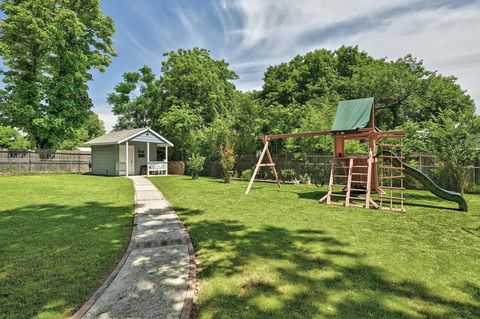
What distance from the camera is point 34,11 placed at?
20.3 meters

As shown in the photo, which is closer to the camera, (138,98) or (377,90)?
(377,90)

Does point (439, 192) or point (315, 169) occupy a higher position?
point (315, 169)

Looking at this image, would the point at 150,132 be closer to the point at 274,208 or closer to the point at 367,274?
the point at 274,208

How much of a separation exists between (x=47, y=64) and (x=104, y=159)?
9043 millimetres

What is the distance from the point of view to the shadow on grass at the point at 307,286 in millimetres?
2520

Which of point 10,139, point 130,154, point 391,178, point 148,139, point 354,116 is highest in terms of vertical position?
point 10,139

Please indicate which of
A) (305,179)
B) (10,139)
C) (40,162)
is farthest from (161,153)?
(10,139)

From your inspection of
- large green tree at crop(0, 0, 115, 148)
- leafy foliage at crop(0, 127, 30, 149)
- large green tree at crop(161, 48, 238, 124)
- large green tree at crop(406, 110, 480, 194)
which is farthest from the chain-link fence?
leafy foliage at crop(0, 127, 30, 149)

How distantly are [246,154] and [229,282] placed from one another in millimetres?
16519

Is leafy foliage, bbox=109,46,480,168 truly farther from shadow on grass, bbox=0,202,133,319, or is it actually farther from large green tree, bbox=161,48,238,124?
shadow on grass, bbox=0,202,133,319

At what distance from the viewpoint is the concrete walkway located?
254 centimetres

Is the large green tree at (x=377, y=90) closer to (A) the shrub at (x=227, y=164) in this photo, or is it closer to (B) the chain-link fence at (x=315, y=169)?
(B) the chain-link fence at (x=315, y=169)

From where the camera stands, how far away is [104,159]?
22953mm

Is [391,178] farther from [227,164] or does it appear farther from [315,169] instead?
[227,164]
